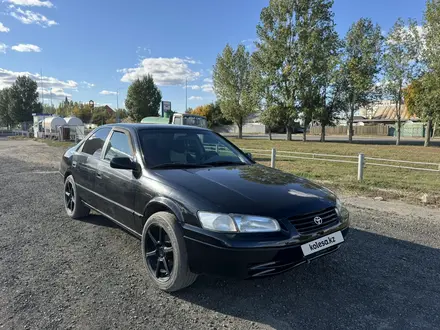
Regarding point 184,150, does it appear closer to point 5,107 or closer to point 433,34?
point 433,34

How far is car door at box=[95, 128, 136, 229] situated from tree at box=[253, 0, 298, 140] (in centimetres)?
2982

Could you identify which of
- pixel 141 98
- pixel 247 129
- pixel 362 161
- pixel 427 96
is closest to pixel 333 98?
pixel 427 96

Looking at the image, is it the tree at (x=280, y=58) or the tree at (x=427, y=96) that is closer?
the tree at (x=427, y=96)

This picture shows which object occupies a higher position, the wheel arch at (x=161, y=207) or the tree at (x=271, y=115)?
the tree at (x=271, y=115)

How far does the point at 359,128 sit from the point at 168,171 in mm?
62472

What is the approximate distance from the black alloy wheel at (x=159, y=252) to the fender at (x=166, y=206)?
0.66ft

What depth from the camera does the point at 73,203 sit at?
5.19m

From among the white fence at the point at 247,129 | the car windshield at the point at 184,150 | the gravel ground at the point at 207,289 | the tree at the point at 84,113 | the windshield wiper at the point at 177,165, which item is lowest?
the gravel ground at the point at 207,289

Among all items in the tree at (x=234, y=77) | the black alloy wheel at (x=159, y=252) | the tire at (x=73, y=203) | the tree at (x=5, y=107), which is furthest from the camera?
the tree at (x=5, y=107)

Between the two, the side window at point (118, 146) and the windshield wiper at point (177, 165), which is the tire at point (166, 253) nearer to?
the windshield wiper at point (177, 165)

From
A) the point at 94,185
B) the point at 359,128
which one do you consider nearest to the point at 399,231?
the point at 94,185

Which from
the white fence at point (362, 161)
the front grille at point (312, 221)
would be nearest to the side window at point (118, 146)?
the white fence at point (362, 161)

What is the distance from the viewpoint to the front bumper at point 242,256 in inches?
100

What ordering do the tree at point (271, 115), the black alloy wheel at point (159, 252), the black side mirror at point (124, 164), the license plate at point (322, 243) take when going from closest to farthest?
the license plate at point (322, 243)
the black alloy wheel at point (159, 252)
the black side mirror at point (124, 164)
the tree at point (271, 115)
